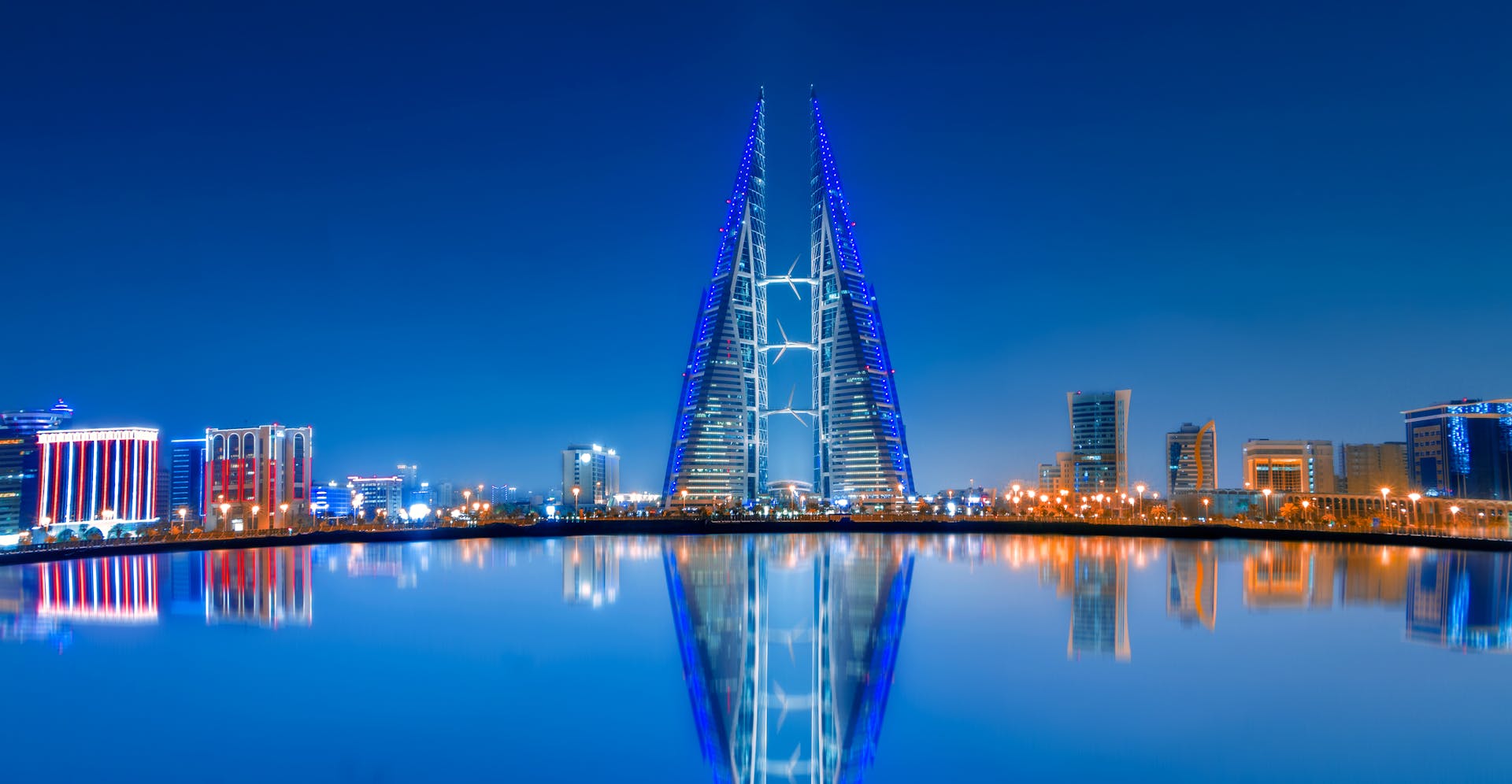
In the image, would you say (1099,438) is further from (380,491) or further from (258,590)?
(258,590)

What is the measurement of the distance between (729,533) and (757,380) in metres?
48.5

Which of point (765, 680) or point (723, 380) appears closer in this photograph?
point (765, 680)

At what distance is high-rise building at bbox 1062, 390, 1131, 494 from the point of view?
443 ft

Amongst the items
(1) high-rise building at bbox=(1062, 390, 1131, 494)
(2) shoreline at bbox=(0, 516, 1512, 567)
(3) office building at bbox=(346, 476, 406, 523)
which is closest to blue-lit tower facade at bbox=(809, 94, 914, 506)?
(2) shoreline at bbox=(0, 516, 1512, 567)

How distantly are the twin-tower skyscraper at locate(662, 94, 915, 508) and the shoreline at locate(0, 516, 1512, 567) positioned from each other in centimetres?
3361

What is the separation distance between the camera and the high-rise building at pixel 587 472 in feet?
483

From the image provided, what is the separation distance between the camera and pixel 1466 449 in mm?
84188

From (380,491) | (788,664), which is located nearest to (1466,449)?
(788,664)

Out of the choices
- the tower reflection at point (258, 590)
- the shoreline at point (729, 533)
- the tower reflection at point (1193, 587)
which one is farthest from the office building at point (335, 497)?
the tower reflection at point (1193, 587)

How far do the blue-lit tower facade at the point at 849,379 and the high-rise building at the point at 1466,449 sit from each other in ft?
156

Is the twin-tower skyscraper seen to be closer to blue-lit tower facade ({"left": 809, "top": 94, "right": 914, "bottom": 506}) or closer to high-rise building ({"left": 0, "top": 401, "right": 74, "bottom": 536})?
blue-lit tower facade ({"left": 809, "top": 94, "right": 914, "bottom": 506})

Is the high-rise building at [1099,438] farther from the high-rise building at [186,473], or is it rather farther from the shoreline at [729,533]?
the high-rise building at [186,473]

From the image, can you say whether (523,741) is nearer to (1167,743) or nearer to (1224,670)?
(1167,743)

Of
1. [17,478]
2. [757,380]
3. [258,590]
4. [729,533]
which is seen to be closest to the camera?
[258,590]
